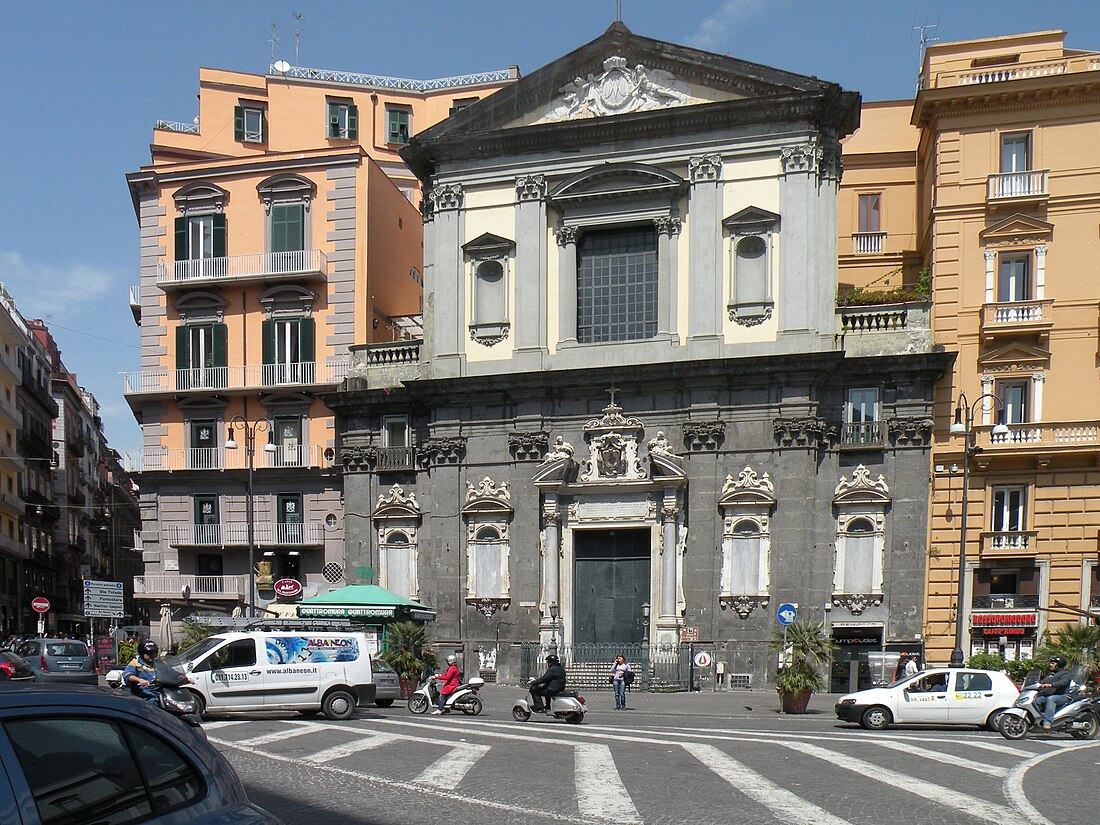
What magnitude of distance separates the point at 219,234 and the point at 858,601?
2580 cm

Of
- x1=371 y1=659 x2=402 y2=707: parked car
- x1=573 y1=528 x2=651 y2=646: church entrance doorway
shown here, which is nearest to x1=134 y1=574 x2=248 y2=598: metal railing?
x1=573 y1=528 x2=651 y2=646: church entrance doorway

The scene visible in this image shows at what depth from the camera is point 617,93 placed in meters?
37.4

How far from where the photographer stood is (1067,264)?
A: 34344 mm

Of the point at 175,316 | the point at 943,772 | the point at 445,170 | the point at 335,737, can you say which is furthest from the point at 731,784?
the point at 175,316

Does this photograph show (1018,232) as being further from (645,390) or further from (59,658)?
(59,658)

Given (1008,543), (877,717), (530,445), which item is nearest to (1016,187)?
(1008,543)

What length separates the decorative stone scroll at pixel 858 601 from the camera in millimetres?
34469

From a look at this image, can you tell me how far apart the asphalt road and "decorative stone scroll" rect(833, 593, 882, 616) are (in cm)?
1257

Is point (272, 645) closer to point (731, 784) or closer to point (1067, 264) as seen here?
point (731, 784)

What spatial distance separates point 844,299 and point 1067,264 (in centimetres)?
671

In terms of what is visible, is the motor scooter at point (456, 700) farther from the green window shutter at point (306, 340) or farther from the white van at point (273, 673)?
the green window shutter at point (306, 340)

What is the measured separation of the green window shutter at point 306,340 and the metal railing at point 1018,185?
23.2 metres

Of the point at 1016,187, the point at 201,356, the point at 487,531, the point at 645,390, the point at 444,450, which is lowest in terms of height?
the point at 487,531

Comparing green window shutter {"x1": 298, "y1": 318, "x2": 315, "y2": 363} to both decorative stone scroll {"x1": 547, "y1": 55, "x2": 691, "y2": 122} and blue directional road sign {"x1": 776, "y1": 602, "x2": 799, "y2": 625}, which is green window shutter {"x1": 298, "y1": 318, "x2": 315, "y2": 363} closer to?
decorative stone scroll {"x1": 547, "y1": 55, "x2": 691, "y2": 122}
